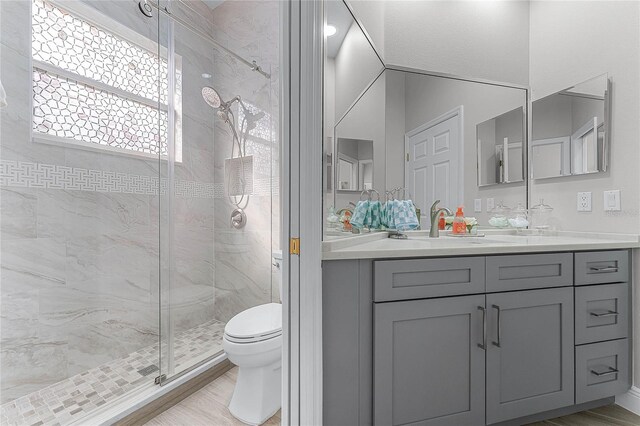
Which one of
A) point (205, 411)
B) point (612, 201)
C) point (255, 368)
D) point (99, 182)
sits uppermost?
point (99, 182)

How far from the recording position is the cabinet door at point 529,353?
1.23m

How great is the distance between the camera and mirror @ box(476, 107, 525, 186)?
2002mm

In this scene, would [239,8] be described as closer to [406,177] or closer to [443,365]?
[406,177]

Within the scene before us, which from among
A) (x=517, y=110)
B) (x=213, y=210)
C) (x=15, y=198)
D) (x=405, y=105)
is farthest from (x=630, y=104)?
(x=15, y=198)

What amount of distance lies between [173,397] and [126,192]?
1.26 m

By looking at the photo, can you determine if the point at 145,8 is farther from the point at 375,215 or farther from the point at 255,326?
the point at 255,326

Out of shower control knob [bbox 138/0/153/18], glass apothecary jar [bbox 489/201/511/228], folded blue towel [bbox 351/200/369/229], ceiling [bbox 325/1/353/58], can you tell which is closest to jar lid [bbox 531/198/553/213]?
glass apothecary jar [bbox 489/201/511/228]

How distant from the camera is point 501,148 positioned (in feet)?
6.72

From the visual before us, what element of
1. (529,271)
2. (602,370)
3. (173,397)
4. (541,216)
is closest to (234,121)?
(173,397)

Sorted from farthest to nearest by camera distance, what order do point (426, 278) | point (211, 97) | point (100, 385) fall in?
point (211, 97), point (100, 385), point (426, 278)

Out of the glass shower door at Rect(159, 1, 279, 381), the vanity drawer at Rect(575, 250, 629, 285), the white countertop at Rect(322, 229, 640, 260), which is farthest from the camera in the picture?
the glass shower door at Rect(159, 1, 279, 381)

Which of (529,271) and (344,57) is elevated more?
(344,57)

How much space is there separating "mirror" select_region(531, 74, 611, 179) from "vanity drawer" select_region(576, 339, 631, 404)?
36.5 inches

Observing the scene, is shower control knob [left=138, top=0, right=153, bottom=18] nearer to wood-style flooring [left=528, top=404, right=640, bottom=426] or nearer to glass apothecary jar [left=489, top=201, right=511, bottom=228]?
Answer: glass apothecary jar [left=489, top=201, right=511, bottom=228]
